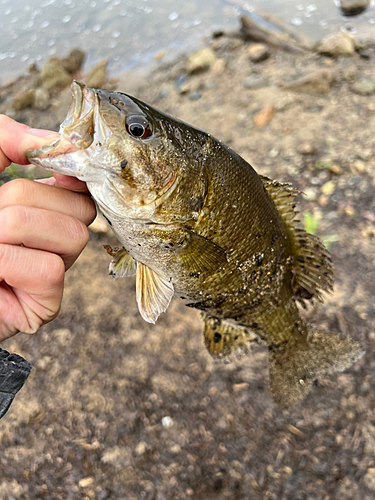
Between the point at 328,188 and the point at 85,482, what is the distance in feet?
12.1

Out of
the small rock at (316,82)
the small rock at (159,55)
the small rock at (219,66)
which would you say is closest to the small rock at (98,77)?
the small rock at (159,55)

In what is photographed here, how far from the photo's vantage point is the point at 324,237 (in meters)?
3.75

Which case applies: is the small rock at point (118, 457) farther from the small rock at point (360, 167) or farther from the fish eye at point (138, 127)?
the small rock at point (360, 167)

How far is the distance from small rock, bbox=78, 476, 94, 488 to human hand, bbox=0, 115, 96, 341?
5.19 feet

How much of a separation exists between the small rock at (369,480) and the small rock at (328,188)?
2.77 metres

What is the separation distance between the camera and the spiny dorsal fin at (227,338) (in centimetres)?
240

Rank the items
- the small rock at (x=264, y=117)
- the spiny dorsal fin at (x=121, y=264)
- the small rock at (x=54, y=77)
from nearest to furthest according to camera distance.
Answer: the spiny dorsal fin at (x=121, y=264), the small rock at (x=264, y=117), the small rock at (x=54, y=77)

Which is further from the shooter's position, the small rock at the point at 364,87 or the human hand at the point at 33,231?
the small rock at the point at 364,87

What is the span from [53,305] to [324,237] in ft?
9.77

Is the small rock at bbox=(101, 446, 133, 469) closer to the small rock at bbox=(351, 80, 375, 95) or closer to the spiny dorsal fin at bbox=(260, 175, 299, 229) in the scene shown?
the spiny dorsal fin at bbox=(260, 175, 299, 229)

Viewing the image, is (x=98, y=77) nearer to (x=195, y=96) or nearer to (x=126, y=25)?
(x=126, y=25)

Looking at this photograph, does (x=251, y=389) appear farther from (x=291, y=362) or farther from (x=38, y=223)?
(x=38, y=223)

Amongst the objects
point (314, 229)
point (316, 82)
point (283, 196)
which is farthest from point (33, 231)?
point (316, 82)

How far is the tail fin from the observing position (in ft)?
8.16
